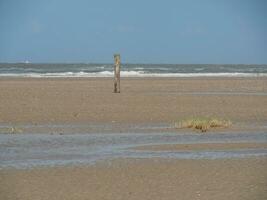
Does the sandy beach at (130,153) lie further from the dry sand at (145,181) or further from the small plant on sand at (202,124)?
the small plant on sand at (202,124)

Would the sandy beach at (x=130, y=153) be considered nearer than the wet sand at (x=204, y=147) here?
Yes

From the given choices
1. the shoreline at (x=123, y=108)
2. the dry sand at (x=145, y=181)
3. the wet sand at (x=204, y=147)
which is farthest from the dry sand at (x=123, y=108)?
the dry sand at (x=145, y=181)

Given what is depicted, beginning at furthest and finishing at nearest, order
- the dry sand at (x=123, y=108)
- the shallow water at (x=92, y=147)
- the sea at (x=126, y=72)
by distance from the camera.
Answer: the sea at (x=126, y=72) → the dry sand at (x=123, y=108) → the shallow water at (x=92, y=147)

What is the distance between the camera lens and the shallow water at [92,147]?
10539 millimetres

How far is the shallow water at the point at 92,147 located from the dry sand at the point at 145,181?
2.18 ft

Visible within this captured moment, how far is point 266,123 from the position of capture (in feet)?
54.9

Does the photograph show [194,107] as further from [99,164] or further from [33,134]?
[99,164]

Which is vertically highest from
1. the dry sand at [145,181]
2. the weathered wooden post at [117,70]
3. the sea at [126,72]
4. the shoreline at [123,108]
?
the weathered wooden post at [117,70]

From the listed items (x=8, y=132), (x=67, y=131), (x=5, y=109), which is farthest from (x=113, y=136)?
(x=5, y=109)

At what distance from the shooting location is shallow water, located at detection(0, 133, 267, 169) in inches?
415

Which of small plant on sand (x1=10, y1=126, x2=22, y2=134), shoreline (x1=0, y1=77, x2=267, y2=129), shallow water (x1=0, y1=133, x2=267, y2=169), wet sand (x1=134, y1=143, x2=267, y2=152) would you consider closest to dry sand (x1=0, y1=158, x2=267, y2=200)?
shallow water (x1=0, y1=133, x2=267, y2=169)

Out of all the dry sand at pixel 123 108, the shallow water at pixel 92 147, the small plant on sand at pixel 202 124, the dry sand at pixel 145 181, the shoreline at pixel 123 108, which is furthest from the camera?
the dry sand at pixel 123 108

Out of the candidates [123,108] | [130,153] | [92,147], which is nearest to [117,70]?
[123,108]

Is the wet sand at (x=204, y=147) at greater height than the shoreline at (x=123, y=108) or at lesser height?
greater
